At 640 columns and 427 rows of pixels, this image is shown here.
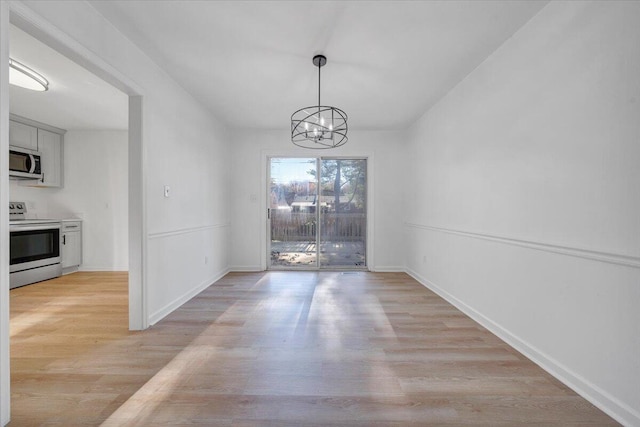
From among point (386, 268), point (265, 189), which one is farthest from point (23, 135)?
point (386, 268)

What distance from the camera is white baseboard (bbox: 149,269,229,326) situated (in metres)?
2.71

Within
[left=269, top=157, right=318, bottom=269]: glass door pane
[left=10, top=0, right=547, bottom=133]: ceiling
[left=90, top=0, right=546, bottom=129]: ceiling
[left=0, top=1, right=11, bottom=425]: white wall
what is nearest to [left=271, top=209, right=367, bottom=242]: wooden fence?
[left=269, top=157, right=318, bottom=269]: glass door pane

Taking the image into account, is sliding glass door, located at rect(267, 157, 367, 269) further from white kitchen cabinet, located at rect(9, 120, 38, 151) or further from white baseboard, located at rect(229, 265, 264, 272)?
white kitchen cabinet, located at rect(9, 120, 38, 151)

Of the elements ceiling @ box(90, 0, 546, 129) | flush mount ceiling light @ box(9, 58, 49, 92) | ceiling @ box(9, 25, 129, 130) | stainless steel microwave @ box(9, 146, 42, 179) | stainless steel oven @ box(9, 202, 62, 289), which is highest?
ceiling @ box(9, 25, 129, 130)

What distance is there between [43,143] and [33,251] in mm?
1833

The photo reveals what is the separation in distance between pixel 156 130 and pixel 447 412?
10.7 feet

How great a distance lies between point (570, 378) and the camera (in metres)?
1.74

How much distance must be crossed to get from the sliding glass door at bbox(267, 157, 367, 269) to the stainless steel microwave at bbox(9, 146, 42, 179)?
3.67 m

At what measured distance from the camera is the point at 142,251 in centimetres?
251

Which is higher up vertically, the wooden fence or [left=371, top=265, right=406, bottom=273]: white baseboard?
the wooden fence

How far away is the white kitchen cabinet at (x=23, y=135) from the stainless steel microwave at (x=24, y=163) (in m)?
0.11

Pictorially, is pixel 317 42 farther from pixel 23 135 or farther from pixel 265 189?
pixel 23 135

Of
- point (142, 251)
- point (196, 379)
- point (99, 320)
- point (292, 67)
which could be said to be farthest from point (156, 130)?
point (196, 379)

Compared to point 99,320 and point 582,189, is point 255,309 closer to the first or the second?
point 99,320
